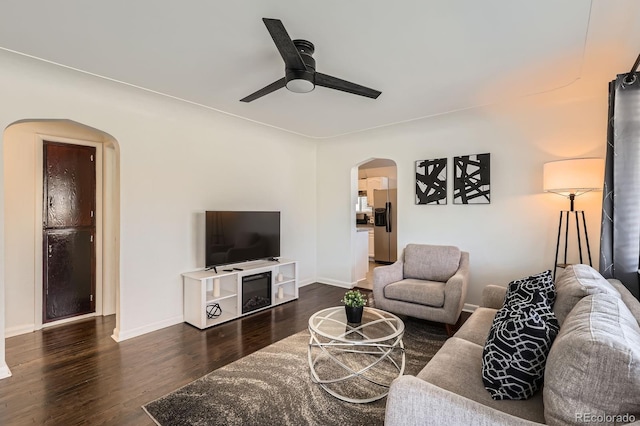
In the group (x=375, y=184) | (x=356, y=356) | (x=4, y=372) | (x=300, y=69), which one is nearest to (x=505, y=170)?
(x=356, y=356)

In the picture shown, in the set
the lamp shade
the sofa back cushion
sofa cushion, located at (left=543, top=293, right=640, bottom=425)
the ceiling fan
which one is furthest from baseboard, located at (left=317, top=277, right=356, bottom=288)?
sofa cushion, located at (left=543, top=293, right=640, bottom=425)

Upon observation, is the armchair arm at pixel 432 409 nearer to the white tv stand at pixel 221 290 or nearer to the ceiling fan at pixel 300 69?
the ceiling fan at pixel 300 69

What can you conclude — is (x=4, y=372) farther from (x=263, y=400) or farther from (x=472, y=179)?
(x=472, y=179)

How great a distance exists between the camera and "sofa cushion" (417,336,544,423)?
131 cm

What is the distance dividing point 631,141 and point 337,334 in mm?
3011

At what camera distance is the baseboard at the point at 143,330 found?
10.4 feet

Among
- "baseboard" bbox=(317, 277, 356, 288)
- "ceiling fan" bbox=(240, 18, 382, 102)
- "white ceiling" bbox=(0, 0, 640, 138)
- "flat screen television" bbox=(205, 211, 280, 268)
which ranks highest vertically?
"white ceiling" bbox=(0, 0, 640, 138)

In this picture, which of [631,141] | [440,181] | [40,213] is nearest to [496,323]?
[631,141]

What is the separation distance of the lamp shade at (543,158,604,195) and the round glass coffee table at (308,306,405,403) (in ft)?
6.91

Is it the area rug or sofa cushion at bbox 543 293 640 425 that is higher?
sofa cushion at bbox 543 293 640 425

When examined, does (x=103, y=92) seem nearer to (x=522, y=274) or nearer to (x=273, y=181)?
(x=273, y=181)

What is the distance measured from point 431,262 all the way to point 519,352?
2.47 m

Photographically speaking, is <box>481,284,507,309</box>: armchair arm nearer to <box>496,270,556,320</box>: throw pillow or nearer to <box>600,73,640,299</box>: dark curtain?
<box>496,270,556,320</box>: throw pillow

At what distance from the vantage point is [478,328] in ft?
7.25
